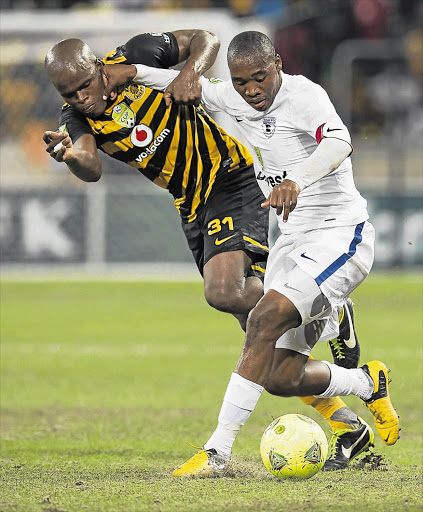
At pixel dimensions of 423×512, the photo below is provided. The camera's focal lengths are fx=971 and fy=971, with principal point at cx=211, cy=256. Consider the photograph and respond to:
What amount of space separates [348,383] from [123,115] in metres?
2.17

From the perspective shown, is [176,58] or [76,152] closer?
[76,152]

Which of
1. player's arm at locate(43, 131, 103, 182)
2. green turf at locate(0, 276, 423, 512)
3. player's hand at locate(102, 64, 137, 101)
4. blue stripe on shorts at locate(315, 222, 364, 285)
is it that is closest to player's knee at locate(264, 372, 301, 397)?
green turf at locate(0, 276, 423, 512)

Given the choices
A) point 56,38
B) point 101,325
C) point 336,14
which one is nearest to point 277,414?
point 101,325

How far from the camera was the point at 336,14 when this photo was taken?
1998cm

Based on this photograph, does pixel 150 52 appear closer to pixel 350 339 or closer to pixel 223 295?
pixel 223 295

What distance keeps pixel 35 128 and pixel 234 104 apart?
12694mm

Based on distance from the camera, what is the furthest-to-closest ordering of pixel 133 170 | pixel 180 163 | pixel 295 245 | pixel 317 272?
pixel 133 170 < pixel 180 163 < pixel 295 245 < pixel 317 272

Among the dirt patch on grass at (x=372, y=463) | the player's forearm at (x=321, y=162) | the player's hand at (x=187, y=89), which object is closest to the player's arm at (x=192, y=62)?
the player's hand at (x=187, y=89)

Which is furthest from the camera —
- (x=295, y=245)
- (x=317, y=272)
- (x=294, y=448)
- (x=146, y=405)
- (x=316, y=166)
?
(x=146, y=405)

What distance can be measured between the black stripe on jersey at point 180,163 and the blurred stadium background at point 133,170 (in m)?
9.08

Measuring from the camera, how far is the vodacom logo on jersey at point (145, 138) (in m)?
6.18

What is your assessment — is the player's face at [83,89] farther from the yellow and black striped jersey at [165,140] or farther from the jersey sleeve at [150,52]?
the jersey sleeve at [150,52]

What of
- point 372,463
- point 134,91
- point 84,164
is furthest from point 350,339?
point 134,91

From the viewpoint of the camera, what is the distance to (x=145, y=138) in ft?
20.4
